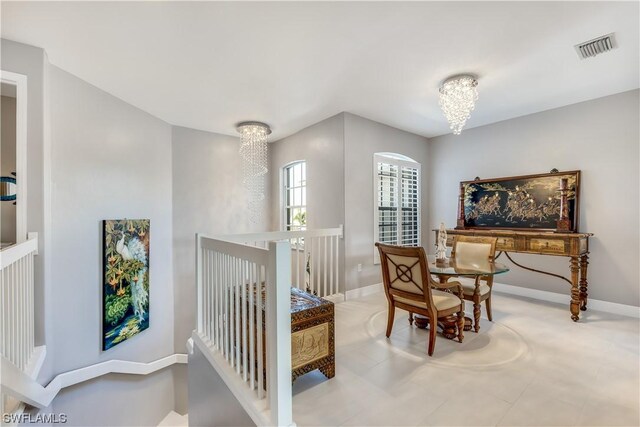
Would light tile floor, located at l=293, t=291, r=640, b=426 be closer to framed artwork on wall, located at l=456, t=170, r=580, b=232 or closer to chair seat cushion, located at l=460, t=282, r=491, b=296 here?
chair seat cushion, located at l=460, t=282, r=491, b=296

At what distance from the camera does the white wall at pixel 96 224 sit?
2.71 m

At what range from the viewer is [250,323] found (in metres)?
1.71

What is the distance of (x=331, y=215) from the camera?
163 inches

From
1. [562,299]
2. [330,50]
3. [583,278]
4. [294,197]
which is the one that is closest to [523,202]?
[583,278]

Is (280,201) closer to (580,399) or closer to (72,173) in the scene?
(72,173)

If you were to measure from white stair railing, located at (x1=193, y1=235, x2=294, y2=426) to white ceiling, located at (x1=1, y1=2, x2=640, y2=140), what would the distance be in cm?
170

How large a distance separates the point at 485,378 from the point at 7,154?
4533 mm

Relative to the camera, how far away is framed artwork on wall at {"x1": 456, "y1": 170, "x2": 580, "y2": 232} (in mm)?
3463

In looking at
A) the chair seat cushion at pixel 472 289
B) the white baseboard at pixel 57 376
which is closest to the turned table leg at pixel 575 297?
the chair seat cushion at pixel 472 289

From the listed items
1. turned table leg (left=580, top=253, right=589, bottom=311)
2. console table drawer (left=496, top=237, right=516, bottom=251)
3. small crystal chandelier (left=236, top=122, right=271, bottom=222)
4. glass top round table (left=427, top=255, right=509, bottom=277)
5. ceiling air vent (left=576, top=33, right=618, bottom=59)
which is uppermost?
ceiling air vent (left=576, top=33, right=618, bottom=59)

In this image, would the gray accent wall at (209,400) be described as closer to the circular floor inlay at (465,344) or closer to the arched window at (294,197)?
the circular floor inlay at (465,344)

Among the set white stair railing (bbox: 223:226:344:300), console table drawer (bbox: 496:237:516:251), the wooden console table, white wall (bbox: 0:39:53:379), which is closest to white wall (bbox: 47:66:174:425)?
white wall (bbox: 0:39:53:379)

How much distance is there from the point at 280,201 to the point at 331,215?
166cm

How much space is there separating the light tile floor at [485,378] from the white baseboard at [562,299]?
0.26m
